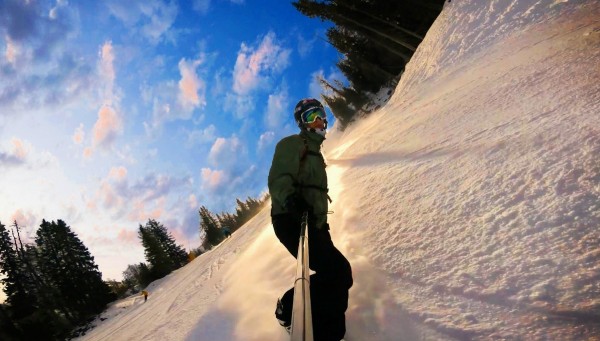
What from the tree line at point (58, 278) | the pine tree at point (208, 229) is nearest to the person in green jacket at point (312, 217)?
the tree line at point (58, 278)

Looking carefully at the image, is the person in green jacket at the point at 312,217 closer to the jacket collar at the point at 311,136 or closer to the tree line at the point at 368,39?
the jacket collar at the point at 311,136

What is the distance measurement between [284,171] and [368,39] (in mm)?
30141

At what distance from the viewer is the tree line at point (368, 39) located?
22156 millimetres

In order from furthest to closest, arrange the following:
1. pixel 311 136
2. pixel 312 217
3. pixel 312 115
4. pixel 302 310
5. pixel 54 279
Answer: pixel 54 279
pixel 312 115
pixel 311 136
pixel 312 217
pixel 302 310

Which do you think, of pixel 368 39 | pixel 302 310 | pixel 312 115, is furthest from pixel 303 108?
pixel 368 39

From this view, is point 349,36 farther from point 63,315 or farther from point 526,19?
point 63,315

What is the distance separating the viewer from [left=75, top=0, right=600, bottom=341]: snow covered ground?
96.6 inches

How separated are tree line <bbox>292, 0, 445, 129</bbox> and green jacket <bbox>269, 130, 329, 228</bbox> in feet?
63.9

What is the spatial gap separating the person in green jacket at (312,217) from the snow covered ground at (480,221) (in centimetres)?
36

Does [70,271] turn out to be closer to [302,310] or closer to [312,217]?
[312,217]

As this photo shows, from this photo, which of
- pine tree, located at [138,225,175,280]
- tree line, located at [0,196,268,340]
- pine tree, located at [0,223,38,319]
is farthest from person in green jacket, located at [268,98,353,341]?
pine tree, located at [138,225,175,280]

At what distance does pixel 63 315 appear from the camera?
144 ft

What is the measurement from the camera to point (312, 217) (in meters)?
3.56

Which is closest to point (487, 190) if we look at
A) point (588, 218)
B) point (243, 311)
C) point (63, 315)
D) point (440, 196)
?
point (440, 196)
